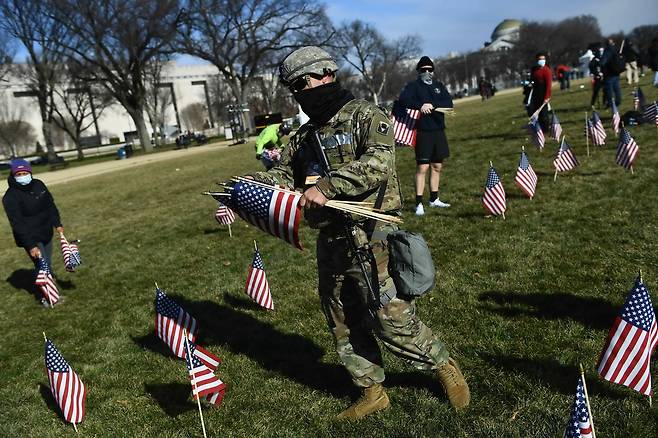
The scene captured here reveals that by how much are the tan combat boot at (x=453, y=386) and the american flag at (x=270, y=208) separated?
1340mm

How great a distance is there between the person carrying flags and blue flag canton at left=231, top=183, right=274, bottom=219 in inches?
216

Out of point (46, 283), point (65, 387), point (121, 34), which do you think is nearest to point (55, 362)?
point (65, 387)

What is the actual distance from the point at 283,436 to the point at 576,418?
6.81 feet

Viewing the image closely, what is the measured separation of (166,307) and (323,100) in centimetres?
278

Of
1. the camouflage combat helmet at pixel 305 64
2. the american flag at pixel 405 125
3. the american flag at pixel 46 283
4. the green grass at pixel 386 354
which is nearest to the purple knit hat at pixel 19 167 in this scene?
the american flag at pixel 46 283

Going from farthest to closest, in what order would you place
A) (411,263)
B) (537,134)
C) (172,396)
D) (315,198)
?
(537,134) < (172,396) < (411,263) < (315,198)

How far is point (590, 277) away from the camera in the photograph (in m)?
5.50

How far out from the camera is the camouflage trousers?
348 cm

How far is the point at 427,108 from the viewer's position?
812cm

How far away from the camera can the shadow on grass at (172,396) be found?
14.4 feet

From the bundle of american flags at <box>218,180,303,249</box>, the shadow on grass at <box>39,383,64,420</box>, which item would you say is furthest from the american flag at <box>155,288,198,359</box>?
the bundle of american flags at <box>218,180,303,249</box>

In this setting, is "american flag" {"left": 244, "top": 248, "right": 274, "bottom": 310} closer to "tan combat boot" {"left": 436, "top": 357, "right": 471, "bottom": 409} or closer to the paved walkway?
"tan combat boot" {"left": 436, "top": 357, "right": 471, "bottom": 409}

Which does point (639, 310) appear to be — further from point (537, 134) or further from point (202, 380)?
point (537, 134)

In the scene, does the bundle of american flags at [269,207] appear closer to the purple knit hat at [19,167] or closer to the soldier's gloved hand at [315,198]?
the soldier's gloved hand at [315,198]
